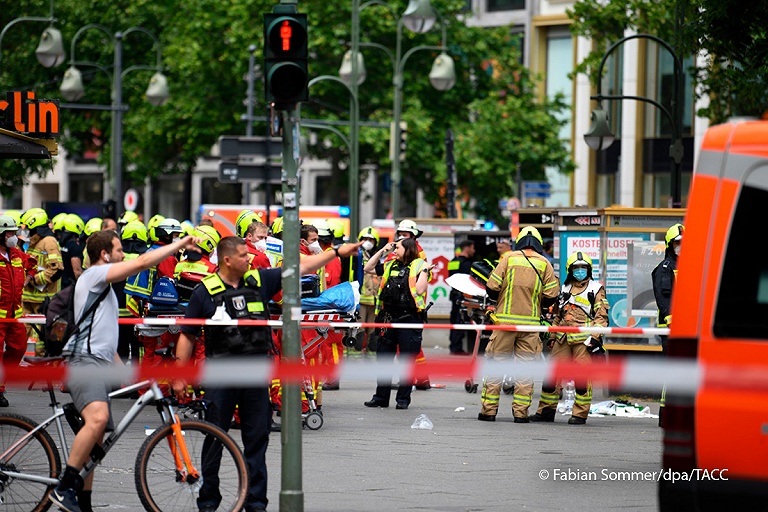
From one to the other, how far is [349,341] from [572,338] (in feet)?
7.24

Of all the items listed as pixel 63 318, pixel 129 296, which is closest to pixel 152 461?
pixel 63 318

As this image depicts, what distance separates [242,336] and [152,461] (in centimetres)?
100

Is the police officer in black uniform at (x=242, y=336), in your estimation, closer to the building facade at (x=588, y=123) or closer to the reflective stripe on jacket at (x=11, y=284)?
the reflective stripe on jacket at (x=11, y=284)

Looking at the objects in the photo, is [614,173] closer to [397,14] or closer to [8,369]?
[397,14]

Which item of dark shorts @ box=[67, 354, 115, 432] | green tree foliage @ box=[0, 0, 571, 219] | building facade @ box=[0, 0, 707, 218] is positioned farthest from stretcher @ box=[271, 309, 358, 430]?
green tree foliage @ box=[0, 0, 571, 219]

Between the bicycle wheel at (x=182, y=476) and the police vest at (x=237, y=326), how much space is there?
731 mm

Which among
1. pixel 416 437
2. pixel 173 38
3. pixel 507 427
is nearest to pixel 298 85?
pixel 416 437

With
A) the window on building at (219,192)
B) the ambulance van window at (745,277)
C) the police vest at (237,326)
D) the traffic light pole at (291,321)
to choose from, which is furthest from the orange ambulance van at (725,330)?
the window on building at (219,192)

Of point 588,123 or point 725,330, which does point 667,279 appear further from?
point 588,123

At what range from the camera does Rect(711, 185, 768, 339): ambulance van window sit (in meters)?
6.66

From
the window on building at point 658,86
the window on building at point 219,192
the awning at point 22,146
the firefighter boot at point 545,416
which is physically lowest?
the firefighter boot at point 545,416

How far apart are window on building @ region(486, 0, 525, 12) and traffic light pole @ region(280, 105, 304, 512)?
4398 cm

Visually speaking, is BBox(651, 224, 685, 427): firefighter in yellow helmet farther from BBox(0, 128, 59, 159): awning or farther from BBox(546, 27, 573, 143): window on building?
BBox(546, 27, 573, 143): window on building

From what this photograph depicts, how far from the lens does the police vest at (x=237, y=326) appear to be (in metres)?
9.08
